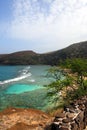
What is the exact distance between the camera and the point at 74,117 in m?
15.6

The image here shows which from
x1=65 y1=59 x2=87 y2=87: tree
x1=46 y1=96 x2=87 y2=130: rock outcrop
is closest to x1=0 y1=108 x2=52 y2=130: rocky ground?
x1=46 y1=96 x2=87 y2=130: rock outcrop

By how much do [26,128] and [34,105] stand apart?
51.9ft

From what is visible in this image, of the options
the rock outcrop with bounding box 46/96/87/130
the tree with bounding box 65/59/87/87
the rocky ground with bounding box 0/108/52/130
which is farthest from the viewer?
the tree with bounding box 65/59/87/87

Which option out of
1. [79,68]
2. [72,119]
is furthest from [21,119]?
[79,68]

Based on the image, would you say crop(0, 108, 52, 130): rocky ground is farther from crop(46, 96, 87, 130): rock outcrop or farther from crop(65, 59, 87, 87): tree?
crop(65, 59, 87, 87): tree

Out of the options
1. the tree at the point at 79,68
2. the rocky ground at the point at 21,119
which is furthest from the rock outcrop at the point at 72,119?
the tree at the point at 79,68

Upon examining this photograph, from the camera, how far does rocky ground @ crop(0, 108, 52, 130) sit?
69.4ft

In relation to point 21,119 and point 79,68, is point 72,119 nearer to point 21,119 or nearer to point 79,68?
point 21,119

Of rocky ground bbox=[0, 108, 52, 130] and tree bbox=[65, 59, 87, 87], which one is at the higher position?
tree bbox=[65, 59, 87, 87]

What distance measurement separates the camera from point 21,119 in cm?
2428

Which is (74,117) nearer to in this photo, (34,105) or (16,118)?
(16,118)

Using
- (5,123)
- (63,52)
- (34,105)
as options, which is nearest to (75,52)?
(63,52)

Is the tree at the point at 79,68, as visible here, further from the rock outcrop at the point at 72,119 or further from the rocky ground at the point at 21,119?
the rock outcrop at the point at 72,119

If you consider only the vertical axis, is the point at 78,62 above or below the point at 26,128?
above
